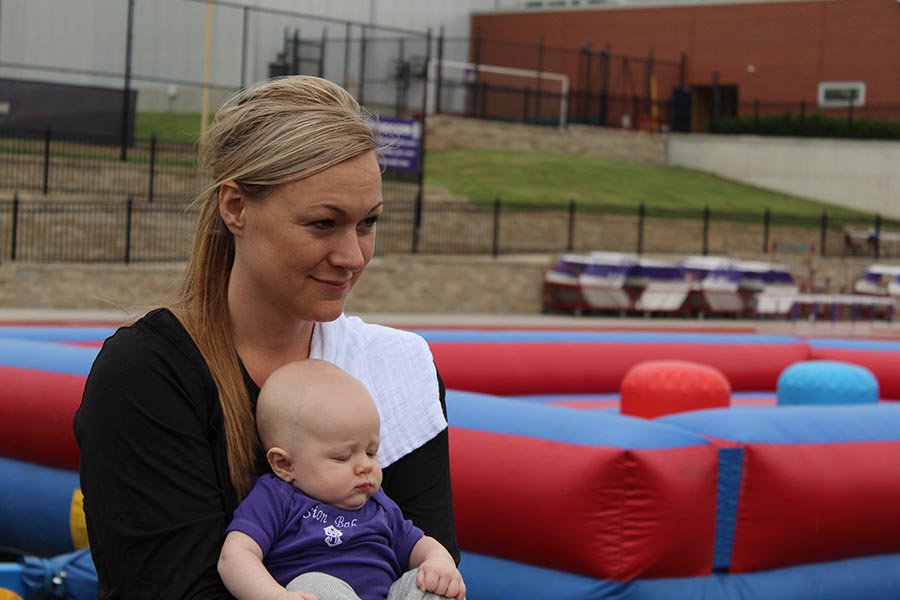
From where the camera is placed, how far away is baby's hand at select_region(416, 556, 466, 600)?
237 cm

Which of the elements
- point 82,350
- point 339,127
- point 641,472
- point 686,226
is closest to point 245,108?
point 339,127

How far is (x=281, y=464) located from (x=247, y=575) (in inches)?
9.1

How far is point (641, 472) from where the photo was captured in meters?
4.62

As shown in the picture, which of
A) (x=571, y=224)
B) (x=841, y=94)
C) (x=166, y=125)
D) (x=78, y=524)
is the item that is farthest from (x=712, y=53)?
(x=78, y=524)

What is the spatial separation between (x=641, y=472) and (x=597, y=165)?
30435 millimetres

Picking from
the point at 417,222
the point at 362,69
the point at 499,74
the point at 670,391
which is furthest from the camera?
the point at 499,74

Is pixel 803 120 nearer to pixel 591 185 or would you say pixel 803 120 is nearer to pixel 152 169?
pixel 591 185

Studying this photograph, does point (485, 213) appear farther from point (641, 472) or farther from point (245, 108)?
point (245, 108)

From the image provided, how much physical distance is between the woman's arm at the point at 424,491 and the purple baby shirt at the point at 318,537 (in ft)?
0.43

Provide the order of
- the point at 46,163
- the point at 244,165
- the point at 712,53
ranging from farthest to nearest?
the point at 712,53
the point at 46,163
the point at 244,165

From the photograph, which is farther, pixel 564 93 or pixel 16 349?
pixel 564 93

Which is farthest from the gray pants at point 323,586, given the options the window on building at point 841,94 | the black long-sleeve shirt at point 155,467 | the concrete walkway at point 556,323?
the window on building at point 841,94

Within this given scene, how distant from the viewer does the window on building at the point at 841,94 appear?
3725 centimetres

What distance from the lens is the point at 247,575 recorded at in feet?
7.27
